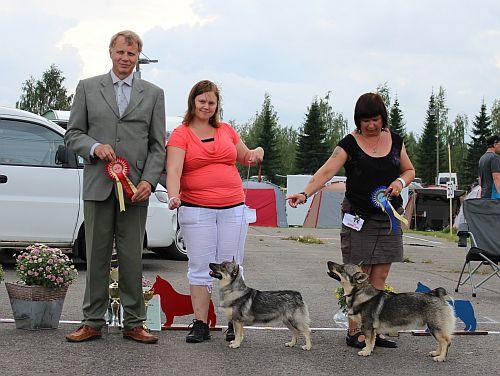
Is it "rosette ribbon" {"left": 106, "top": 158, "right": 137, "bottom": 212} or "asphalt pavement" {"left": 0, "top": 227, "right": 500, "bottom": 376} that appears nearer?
"asphalt pavement" {"left": 0, "top": 227, "right": 500, "bottom": 376}

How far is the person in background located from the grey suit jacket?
642cm

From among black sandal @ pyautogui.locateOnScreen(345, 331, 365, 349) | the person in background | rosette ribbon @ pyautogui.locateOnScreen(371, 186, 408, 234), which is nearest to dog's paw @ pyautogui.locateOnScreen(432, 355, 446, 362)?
black sandal @ pyautogui.locateOnScreen(345, 331, 365, 349)

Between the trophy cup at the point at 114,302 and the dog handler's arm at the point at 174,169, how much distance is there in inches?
34.8

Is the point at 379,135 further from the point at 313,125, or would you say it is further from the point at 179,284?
the point at 313,125

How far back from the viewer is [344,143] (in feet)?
19.6

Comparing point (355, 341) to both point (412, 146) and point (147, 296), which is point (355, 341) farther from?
point (412, 146)

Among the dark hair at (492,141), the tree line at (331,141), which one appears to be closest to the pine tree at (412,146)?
the tree line at (331,141)

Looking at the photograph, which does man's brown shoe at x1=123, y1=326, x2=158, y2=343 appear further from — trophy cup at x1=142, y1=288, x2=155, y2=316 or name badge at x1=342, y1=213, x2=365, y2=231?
name badge at x1=342, y1=213, x2=365, y2=231

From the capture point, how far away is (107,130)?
18.5 feet

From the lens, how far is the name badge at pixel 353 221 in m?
5.91

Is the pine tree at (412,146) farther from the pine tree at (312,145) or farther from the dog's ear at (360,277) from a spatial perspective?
the dog's ear at (360,277)

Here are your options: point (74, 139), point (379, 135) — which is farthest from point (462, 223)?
point (74, 139)

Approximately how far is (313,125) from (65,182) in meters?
57.5

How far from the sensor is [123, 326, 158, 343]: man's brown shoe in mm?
5699
